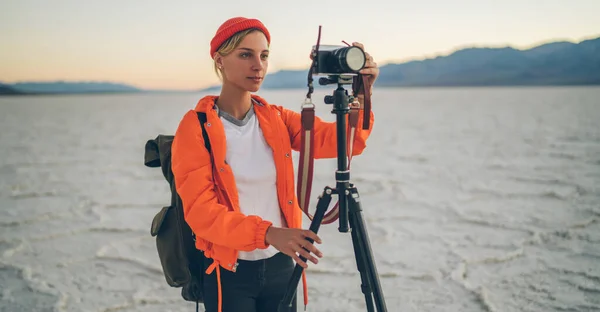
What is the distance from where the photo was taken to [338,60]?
1518 mm

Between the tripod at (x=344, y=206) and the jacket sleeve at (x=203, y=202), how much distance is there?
18 cm

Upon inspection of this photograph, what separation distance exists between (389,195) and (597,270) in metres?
2.77

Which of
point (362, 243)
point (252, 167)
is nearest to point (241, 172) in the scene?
point (252, 167)

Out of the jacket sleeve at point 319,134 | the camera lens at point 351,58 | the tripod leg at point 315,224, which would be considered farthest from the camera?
the jacket sleeve at point 319,134

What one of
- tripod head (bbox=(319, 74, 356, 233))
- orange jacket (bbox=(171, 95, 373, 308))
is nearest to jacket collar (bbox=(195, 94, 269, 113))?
orange jacket (bbox=(171, 95, 373, 308))

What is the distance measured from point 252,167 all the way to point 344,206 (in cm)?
32

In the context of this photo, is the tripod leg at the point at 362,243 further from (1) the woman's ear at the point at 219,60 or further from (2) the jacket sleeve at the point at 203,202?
(1) the woman's ear at the point at 219,60

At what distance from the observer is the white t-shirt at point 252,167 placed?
1.70 m

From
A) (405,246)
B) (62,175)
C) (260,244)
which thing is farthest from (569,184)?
(62,175)

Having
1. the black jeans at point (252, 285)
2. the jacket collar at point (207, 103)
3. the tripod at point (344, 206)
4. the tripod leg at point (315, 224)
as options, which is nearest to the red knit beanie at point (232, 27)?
the jacket collar at point (207, 103)

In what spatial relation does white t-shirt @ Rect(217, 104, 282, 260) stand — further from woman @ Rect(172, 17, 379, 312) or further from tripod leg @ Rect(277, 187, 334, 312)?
tripod leg @ Rect(277, 187, 334, 312)

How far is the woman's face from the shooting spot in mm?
1645

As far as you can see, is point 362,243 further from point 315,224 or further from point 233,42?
point 233,42

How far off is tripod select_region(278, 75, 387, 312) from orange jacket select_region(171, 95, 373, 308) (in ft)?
0.53
